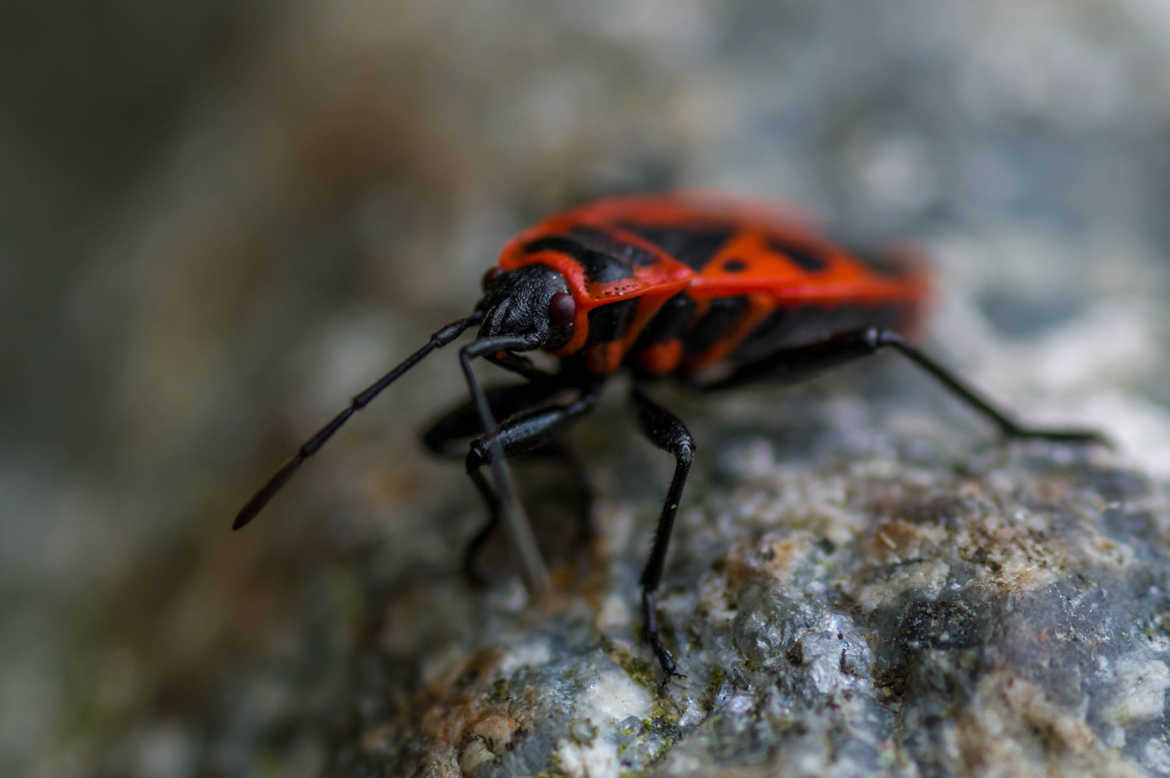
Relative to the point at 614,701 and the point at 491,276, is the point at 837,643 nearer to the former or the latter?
the point at 614,701

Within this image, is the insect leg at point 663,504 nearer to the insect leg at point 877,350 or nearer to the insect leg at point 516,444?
the insect leg at point 516,444

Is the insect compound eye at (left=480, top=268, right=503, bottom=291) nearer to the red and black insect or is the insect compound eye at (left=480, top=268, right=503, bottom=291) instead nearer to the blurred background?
the red and black insect

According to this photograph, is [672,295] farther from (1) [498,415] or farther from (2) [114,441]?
(2) [114,441]

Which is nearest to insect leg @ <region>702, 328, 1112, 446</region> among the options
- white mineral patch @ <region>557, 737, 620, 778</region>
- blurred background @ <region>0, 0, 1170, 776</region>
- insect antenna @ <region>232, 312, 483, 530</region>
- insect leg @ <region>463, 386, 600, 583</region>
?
blurred background @ <region>0, 0, 1170, 776</region>

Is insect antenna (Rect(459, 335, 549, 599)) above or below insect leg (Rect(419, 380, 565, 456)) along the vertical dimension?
above

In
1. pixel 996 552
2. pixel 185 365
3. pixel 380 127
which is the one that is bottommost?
pixel 996 552

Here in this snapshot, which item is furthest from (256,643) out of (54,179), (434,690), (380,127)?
(54,179)

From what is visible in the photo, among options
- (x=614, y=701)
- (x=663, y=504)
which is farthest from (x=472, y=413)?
(x=614, y=701)

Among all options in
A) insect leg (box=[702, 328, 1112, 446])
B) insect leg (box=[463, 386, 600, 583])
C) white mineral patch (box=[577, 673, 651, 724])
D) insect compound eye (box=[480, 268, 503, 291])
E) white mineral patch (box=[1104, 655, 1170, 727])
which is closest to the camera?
white mineral patch (box=[1104, 655, 1170, 727])
